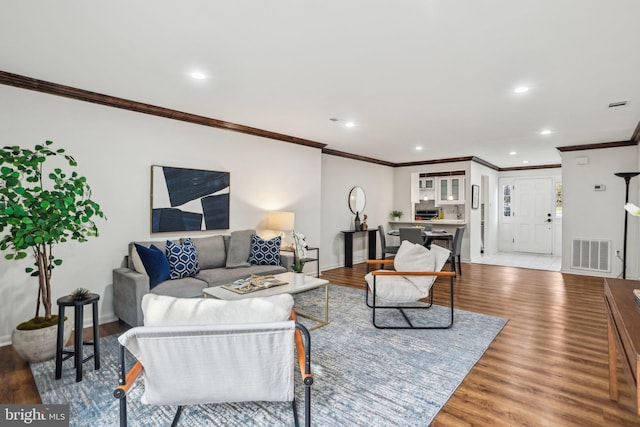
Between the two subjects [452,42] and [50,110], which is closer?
[452,42]

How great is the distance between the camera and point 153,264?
11.3ft

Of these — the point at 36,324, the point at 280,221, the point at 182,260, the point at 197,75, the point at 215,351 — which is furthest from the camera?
the point at 280,221

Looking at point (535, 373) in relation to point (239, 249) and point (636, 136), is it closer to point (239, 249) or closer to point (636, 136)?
point (239, 249)

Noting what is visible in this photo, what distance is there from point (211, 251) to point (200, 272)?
1.19ft

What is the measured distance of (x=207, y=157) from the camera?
4.54m

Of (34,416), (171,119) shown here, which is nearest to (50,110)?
(171,119)

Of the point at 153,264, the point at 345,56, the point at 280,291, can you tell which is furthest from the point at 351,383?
the point at 345,56

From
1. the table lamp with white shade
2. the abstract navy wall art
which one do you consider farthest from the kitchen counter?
the abstract navy wall art

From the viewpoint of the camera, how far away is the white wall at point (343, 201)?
679 cm

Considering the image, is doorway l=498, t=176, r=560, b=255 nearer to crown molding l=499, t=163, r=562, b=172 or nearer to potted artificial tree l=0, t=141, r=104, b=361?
crown molding l=499, t=163, r=562, b=172

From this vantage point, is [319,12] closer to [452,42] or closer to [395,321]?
[452,42]

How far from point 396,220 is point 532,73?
597cm

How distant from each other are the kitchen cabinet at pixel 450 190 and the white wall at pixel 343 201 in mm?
1326

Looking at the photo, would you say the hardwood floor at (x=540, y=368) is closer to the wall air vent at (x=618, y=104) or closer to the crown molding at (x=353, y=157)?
the wall air vent at (x=618, y=104)
